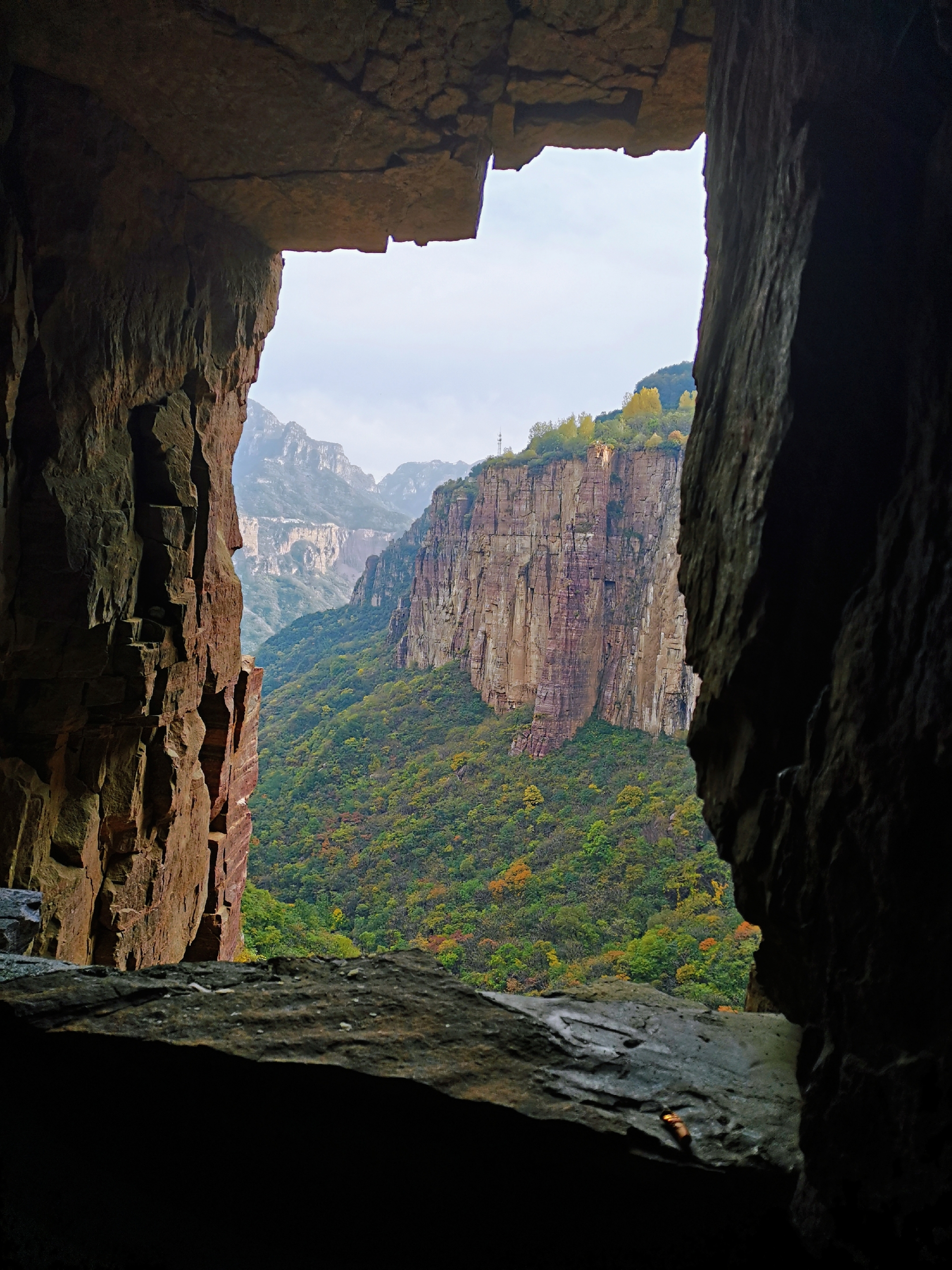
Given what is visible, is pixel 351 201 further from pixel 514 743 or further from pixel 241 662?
pixel 514 743

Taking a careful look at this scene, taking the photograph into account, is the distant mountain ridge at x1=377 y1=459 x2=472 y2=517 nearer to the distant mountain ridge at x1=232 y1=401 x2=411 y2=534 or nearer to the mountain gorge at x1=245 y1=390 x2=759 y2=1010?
the distant mountain ridge at x1=232 y1=401 x2=411 y2=534

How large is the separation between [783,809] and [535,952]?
2432 centimetres

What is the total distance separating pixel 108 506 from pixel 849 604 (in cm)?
485

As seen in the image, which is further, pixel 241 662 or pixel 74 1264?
pixel 241 662

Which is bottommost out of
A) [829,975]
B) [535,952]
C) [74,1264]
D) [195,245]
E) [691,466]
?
[535,952]

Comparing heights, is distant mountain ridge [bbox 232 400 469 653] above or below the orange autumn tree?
above

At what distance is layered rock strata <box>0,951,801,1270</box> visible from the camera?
7.69ft

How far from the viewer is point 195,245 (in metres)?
5.57

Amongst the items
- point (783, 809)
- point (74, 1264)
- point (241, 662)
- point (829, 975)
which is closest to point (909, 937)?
point (829, 975)

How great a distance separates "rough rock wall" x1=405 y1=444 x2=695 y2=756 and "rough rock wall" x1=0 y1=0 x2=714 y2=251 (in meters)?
40.0

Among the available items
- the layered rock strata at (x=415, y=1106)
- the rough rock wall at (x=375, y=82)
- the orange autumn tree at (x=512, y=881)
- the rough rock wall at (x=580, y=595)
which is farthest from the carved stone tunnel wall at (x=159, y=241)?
the rough rock wall at (x=580, y=595)

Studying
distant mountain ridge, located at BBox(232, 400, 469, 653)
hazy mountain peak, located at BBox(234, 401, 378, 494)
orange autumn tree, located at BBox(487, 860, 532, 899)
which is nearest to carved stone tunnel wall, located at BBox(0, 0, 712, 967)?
orange autumn tree, located at BBox(487, 860, 532, 899)

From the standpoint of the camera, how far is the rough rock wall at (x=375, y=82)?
3887 millimetres

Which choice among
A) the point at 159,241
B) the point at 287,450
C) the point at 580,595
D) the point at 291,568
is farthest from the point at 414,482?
the point at 159,241
